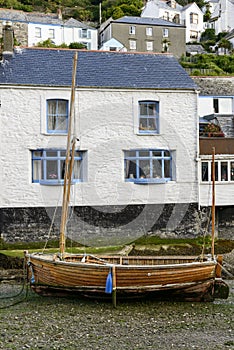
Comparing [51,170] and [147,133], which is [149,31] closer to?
[147,133]

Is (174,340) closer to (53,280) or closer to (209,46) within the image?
(53,280)

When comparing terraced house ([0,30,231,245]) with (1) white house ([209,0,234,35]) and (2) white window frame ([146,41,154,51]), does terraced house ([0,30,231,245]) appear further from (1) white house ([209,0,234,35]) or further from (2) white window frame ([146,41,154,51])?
(1) white house ([209,0,234,35])

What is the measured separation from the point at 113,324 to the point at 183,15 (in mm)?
74410

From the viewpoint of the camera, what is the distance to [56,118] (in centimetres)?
2377

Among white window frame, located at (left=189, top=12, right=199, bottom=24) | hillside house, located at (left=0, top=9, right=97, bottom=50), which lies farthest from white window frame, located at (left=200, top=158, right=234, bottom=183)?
white window frame, located at (left=189, top=12, right=199, bottom=24)

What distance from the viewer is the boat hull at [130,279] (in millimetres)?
15719

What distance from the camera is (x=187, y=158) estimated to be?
974 inches

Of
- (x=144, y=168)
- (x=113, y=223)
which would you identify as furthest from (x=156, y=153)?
(x=113, y=223)

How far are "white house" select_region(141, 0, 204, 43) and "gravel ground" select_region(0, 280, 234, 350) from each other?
2697 inches

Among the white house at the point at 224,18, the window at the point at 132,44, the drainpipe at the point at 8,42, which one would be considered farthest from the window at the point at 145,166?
the white house at the point at 224,18

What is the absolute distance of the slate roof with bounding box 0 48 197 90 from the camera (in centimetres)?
2370

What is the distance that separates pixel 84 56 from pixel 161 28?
41566 mm

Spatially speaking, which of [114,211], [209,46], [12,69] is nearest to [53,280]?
[114,211]

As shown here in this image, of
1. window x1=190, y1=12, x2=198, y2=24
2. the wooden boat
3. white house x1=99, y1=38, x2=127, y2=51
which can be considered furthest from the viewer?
window x1=190, y1=12, x2=198, y2=24
